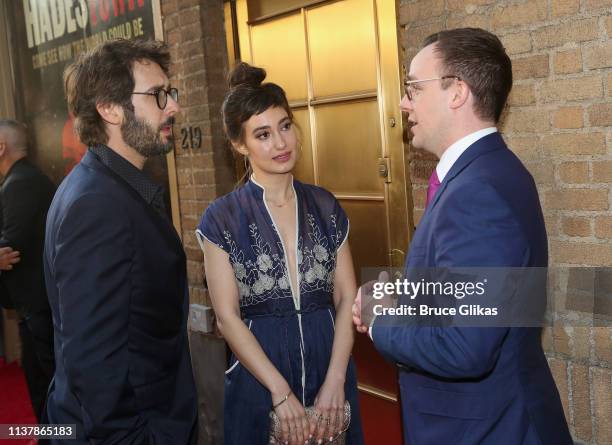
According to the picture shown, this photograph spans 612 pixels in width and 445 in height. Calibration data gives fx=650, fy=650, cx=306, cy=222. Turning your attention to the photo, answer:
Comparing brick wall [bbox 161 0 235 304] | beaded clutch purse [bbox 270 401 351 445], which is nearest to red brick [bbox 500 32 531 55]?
beaded clutch purse [bbox 270 401 351 445]

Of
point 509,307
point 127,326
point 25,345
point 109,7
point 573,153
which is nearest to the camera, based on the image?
point 509,307

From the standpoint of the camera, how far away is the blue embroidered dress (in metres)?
2.38

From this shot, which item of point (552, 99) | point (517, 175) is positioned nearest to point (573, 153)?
point (552, 99)

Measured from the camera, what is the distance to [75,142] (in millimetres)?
5320

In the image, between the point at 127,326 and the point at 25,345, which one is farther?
the point at 25,345

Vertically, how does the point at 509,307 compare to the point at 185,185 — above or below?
below

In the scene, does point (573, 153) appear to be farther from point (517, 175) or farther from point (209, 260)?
point (209, 260)

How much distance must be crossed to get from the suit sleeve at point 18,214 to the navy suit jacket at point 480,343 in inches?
115

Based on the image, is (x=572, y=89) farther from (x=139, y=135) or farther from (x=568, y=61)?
(x=139, y=135)

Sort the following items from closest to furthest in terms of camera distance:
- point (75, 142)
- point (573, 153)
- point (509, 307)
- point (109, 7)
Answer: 1. point (509, 307)
2. point (573, 153)
3. point (109, 7)
4. point (75, 142)

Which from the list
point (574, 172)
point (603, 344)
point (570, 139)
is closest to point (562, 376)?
point (603, 344)

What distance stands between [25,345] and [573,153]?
3.35m

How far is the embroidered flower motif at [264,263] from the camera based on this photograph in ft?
7.80

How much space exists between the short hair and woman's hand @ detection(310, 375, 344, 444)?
2.91 metres
